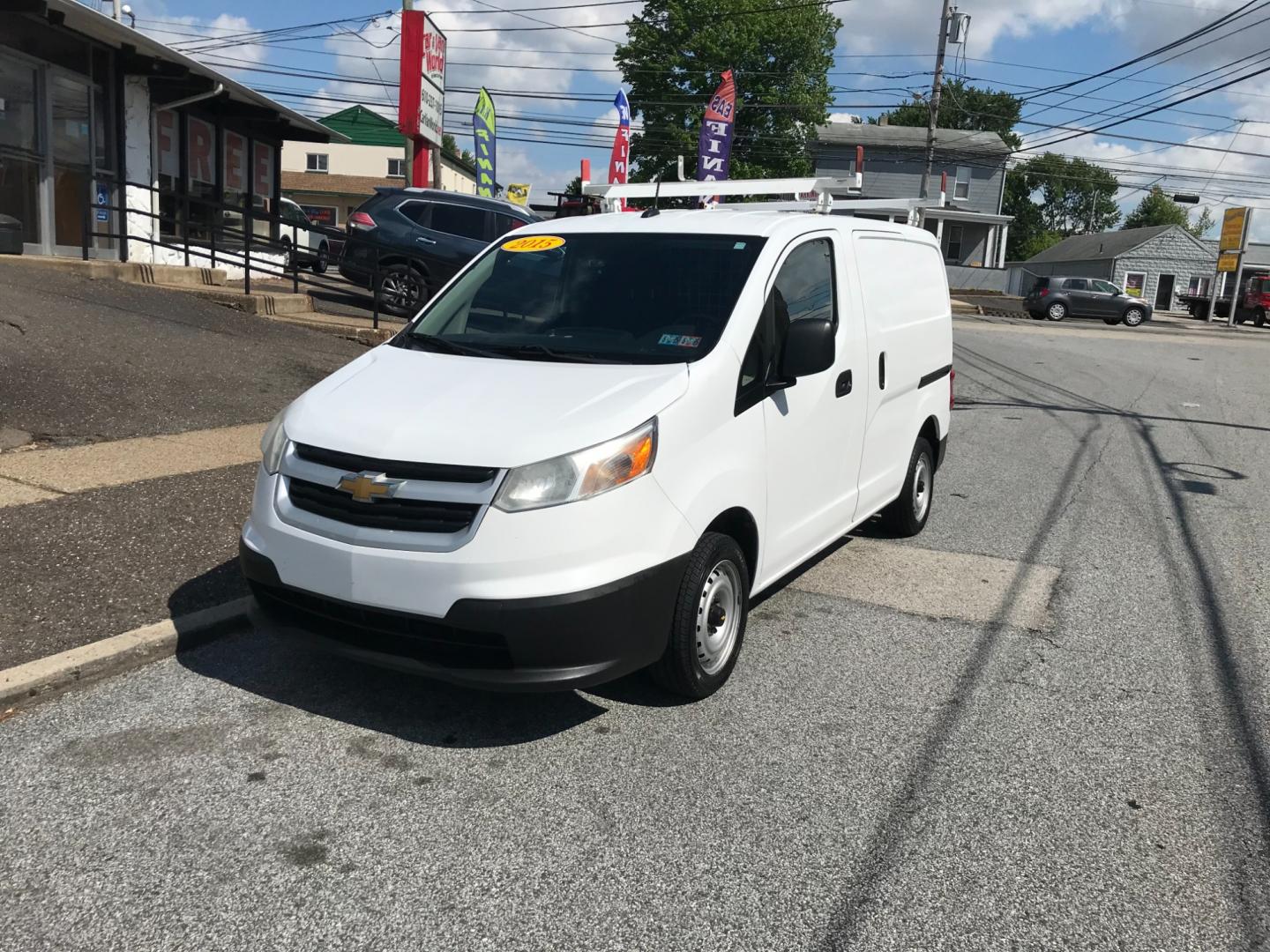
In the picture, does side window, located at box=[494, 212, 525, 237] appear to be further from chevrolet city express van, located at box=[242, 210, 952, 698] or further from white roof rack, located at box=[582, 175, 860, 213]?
chevrolet city express van, located at box=[242, 210, 952, 698]

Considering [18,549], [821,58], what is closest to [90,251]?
[18,549]

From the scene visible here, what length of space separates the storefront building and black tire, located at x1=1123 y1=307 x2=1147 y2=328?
103 feet

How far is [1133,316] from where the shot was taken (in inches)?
1515

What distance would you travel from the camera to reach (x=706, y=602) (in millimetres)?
4094

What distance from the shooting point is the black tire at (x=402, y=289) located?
50.2 feet

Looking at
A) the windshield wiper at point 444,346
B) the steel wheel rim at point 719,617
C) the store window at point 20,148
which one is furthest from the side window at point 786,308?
the store window at point 20,148

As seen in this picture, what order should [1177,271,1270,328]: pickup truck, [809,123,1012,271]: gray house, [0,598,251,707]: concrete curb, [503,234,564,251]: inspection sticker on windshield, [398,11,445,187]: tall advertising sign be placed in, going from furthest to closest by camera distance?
[809,123,1012,271]: gray house, [1177,271,1270,328]: pickup truck, [398,11,445,187]: tall advertising sign, [503,234,564,251]: inspection sticker on windshield, [0,598,251,707]: concrete curb

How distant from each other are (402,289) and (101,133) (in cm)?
499

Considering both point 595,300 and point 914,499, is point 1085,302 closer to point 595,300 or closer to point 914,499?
point 914,499

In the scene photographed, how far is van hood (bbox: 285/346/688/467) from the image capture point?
3602 mm

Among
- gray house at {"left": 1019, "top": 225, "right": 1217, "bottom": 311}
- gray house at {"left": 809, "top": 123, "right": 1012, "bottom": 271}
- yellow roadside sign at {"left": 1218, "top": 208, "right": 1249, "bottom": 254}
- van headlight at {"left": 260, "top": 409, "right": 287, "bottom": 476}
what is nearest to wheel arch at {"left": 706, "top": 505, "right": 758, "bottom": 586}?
van headlight at {"left": 260, "top": 409, "right": 287, "bottom": 476}

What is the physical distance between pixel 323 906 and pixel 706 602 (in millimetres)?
1810

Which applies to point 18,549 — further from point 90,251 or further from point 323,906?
point 90,251

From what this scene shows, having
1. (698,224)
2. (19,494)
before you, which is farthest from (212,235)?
(698,224)
